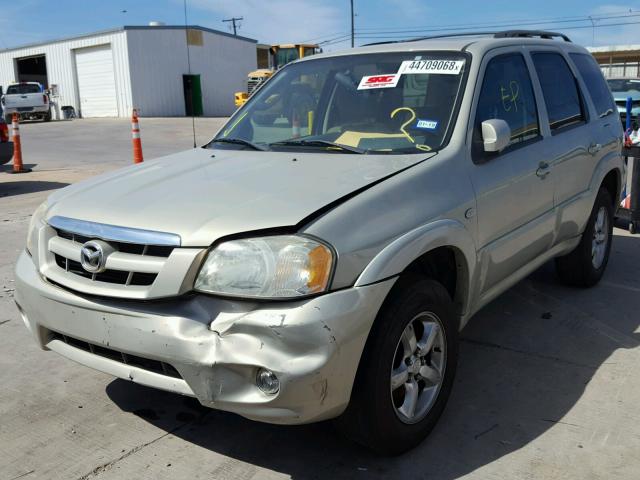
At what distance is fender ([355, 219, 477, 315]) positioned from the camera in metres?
2.45

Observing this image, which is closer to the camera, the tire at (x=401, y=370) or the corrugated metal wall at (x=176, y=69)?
the tire at (x=401, y=370)

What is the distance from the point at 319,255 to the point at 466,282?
1091 millimetres

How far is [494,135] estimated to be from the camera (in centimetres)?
321

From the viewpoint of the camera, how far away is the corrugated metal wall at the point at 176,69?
114 feet

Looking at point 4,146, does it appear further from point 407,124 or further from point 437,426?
point 437,426

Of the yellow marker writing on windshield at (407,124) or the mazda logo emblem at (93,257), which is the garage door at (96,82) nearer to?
the yellow marker writing on windshield at (407,124)

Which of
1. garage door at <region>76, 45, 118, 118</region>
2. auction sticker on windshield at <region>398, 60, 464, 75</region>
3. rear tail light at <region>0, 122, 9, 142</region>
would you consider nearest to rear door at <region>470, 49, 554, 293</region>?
auction sticker on windshield at <region>398, 60, 464, 75</region>

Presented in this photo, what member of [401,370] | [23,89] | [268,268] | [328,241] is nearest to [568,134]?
[401,370]

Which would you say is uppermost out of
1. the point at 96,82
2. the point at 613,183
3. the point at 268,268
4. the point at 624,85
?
the point at 96,82

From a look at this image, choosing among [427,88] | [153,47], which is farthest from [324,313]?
[153,47]

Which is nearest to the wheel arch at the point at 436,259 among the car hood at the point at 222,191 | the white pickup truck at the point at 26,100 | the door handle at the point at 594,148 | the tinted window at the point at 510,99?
the car hood at the point at 222,191

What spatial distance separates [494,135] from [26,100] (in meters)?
33.5

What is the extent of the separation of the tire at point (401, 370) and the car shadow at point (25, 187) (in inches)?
359

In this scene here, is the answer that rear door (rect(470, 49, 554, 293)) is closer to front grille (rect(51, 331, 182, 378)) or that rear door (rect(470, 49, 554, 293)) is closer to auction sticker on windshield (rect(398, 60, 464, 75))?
auction sticker on windshield (rect(398, 60, 464, 75))
